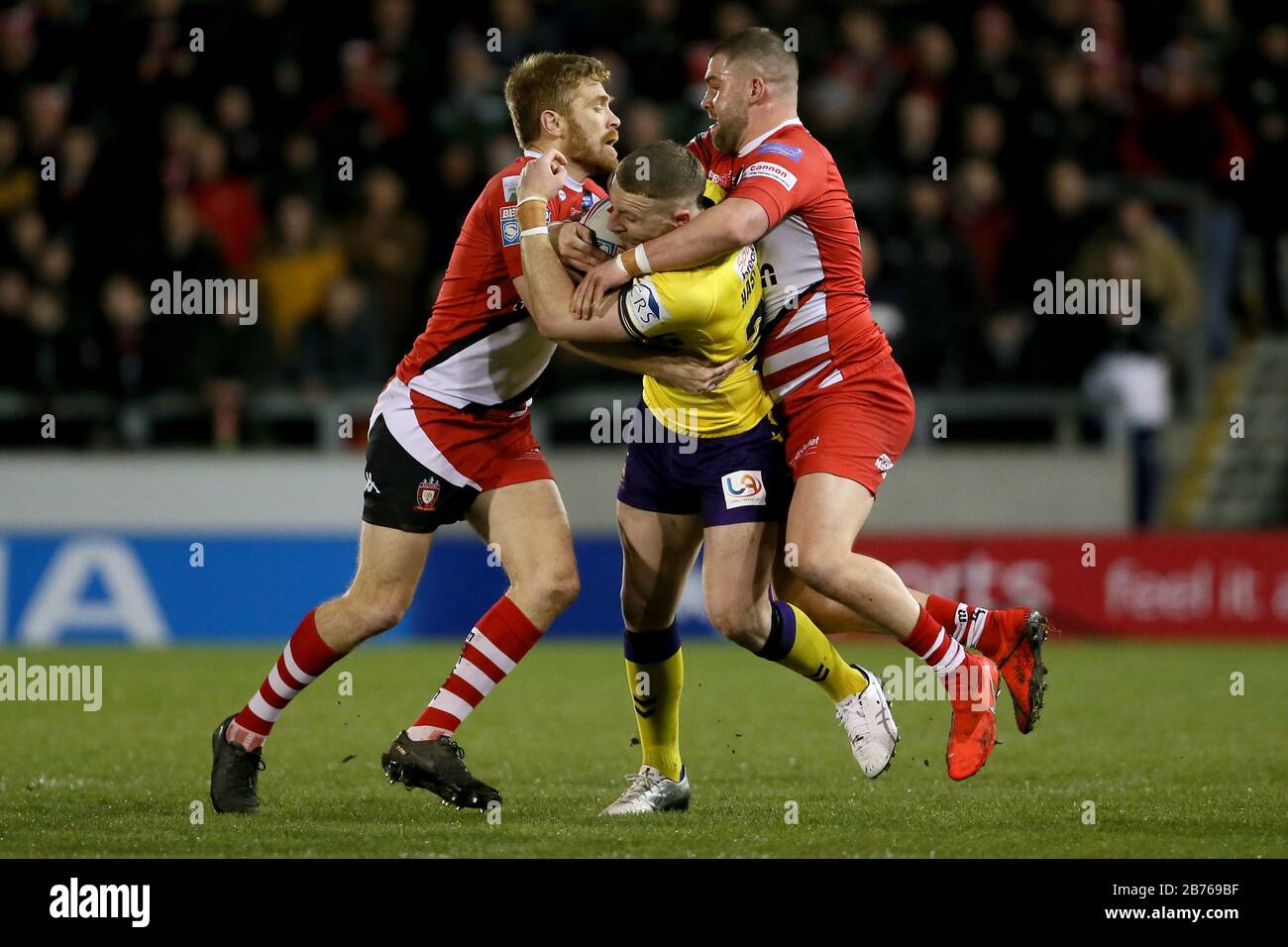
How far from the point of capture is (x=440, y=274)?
13.9 metres

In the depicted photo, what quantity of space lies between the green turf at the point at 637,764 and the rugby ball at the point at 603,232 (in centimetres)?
196

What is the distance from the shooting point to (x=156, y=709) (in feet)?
32.1

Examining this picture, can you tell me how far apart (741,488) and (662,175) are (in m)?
1.13

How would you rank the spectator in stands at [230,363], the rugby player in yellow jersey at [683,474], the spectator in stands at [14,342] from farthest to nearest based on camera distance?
the spectator in stands at [230,363] → the spectator in stands at [14,342] → the rugby player in yellow jersey at [683,474]

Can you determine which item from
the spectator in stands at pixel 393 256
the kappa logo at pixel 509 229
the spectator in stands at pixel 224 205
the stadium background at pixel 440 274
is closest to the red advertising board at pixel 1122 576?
the stadium background at pixel 440 274

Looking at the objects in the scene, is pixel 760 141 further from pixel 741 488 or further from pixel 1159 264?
pixel 1159 264

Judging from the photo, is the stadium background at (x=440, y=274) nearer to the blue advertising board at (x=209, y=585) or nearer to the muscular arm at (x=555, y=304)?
the blue advertising board at (x=209, y=585)

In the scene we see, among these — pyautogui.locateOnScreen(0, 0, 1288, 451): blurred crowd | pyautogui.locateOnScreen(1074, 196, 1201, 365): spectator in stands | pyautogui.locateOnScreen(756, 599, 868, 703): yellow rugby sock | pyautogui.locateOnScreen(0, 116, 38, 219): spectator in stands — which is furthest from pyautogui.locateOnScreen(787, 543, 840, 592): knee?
pyautogui.locateOnScreen(0, 116, 38, 219): spectator in stands

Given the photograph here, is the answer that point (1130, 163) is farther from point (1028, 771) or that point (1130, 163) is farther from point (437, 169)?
point (1028, 771)

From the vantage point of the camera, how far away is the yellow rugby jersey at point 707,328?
6262mm

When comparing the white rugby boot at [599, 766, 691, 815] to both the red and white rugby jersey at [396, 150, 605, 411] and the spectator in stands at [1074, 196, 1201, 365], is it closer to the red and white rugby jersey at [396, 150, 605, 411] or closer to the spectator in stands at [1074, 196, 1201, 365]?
the red and white rugby jersey at [396, 150, 605, 411]

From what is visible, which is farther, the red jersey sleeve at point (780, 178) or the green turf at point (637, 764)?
the red jersey sleeve at point (780, 178)

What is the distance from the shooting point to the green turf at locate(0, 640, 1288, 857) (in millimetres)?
5949
